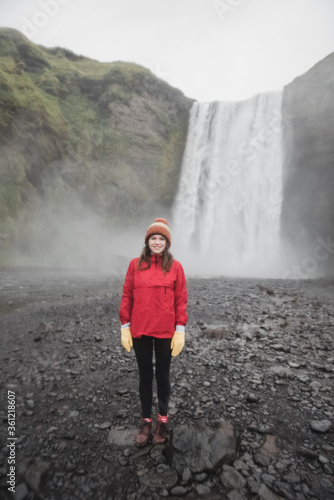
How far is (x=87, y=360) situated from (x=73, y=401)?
1.45m

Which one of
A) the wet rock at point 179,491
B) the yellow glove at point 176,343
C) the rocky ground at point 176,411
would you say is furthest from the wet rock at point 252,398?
the wet rock at point 179,491

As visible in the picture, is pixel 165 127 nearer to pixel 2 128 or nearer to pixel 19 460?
pixel 2 128

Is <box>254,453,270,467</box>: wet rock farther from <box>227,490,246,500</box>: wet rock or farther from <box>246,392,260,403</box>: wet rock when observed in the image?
<box>246,392,260,403</box>: wet rock

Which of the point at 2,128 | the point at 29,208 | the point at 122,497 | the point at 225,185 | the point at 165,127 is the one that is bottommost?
the point at 122,497

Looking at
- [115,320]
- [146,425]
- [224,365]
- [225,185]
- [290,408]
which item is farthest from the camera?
[225,185]

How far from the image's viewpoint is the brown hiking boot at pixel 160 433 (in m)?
3.12

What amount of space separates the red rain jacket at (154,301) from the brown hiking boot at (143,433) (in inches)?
47.2

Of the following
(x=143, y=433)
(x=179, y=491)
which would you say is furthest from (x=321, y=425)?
(x=143, y=433)

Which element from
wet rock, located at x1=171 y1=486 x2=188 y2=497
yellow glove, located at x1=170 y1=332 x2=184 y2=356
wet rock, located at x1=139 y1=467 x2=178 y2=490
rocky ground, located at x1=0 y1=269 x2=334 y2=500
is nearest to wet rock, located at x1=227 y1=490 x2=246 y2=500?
rocky ground, located at x1=0 y1=269 x2=334 y2=500

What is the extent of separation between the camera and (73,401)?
3984mm

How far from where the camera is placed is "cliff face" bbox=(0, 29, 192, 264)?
1039 inches

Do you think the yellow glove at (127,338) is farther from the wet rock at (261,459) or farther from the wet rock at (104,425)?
the wet rock at (261,459)

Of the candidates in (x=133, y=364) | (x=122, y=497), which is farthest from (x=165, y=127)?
(x=122, y=497)

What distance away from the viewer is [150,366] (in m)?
3.27
